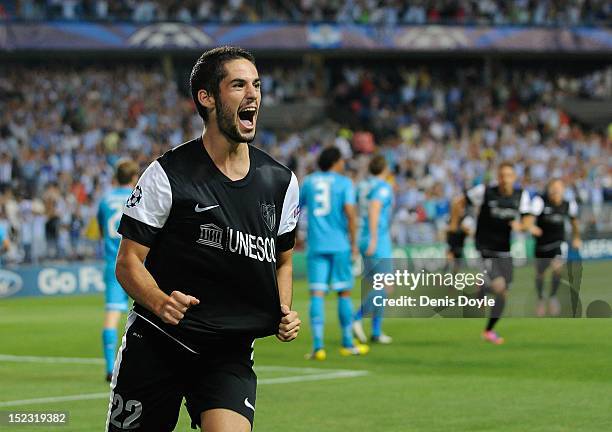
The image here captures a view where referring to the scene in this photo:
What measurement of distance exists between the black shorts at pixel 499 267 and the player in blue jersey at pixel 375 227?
128cm

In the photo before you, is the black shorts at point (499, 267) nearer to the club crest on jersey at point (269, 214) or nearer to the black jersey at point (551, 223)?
the black jersey at point (551, 223)

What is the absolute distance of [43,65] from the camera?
140 feet

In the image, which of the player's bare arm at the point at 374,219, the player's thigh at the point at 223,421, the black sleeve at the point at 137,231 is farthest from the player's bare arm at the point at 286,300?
the player's bare arm at the point at 374,219

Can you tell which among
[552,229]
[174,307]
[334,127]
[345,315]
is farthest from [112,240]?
[334,127]

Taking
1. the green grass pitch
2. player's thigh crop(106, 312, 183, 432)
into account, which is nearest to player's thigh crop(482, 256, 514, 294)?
the green grass pitch

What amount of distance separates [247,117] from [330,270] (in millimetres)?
10113

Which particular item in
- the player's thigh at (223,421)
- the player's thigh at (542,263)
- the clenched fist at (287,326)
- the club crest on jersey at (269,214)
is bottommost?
the player's thigh at (542,263)

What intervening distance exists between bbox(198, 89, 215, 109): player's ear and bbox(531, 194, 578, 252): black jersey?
1501cm

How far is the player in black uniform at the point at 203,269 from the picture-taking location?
5.97 metres

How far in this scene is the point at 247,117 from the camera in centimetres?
599

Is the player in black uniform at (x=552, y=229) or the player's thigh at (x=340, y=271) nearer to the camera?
the player's thigh at (x=340, y=271)

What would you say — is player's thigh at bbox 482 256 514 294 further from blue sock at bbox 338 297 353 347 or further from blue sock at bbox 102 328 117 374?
blue sock at bbox 102 328 117 374

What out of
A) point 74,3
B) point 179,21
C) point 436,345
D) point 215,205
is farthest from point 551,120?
point 215,205

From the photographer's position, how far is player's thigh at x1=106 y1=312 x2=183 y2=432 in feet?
19.7
